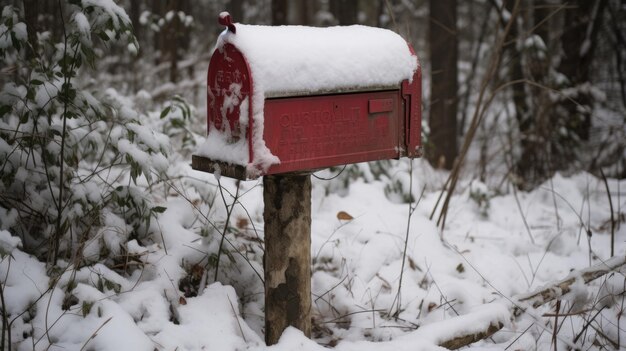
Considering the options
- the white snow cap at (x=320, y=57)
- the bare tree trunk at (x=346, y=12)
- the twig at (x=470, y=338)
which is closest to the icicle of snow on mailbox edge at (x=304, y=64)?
the white snow cap at (x=320, y=57)

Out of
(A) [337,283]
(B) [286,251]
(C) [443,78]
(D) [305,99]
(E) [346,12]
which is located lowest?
(A) [337,283]

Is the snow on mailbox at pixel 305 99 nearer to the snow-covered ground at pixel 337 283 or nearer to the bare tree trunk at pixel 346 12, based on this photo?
the snow-covered ground at pixel 337 283

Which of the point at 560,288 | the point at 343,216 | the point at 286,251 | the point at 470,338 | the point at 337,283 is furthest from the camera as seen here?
the point at 343,216

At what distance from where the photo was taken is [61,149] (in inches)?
97.8

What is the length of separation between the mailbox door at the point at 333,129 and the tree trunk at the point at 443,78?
4660 millimetres

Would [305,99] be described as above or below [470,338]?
above

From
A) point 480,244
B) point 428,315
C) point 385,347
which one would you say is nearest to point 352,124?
point 385,347

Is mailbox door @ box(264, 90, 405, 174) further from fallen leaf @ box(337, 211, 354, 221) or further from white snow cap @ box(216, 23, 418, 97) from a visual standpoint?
fallen leaf @ box(337, 211, 354, 221)

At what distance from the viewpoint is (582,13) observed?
20.8 feet

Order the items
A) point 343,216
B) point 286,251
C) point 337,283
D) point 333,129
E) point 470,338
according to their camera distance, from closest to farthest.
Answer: point 333,129 → point 286,251 → point 470,338 → point 337,283 → point 343,216

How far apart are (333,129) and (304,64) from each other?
0.27 metres

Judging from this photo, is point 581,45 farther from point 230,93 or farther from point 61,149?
point 61,149

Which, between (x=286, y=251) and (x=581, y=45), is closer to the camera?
(x=286, y=251)

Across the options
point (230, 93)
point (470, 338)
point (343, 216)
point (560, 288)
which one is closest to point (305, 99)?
point (230, 93)
